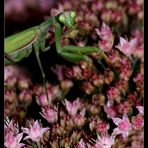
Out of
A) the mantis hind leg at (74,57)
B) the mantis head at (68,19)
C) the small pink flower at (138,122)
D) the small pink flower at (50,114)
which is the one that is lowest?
the small pink flower at (138,122)

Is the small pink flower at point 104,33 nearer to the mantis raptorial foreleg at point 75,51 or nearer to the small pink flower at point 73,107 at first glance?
the mantis raptorial foreleg at point 75,51

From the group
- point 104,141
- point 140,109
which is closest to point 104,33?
point 140,109

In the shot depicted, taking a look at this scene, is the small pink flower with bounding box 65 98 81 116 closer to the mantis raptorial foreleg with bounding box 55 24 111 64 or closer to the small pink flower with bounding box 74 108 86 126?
the small pink flower with bounding box 74 108 86 126

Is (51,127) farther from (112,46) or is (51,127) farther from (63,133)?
(112,46)

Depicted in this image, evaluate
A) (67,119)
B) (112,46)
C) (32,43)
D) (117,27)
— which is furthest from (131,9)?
(67,119)

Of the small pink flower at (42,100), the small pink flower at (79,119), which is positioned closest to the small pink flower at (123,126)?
the small pink flower at (79,119)

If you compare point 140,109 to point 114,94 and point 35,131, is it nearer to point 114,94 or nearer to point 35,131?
point 114,94
